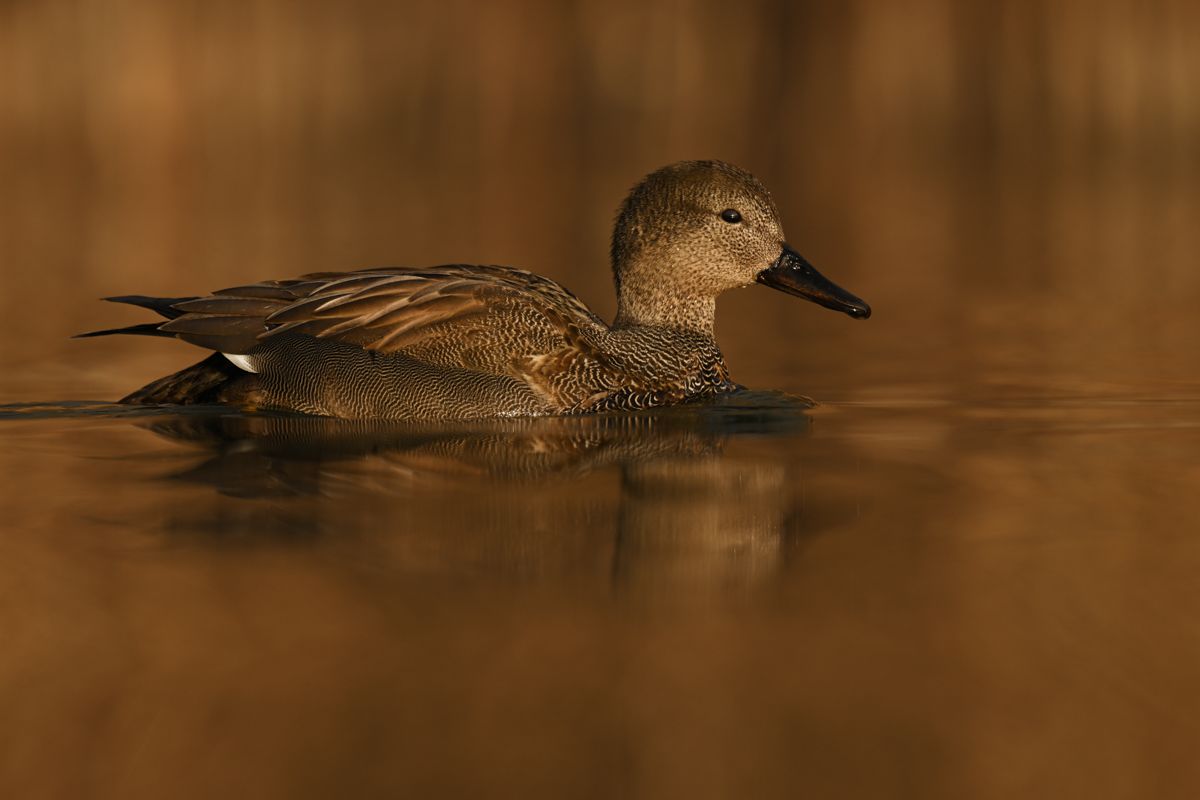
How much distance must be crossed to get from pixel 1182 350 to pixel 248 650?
6.46 meters

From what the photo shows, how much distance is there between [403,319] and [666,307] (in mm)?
1446

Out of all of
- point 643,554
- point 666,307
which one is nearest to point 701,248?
point 666,307

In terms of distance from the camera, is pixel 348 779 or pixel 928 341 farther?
pixel 928 341

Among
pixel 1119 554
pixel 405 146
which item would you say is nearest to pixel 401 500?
pixel 1119 554

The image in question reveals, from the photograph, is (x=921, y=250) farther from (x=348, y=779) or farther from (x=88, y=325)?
(x=348, y=779)

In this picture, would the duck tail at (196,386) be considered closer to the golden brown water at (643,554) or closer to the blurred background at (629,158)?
the golden brown water at (643,554)

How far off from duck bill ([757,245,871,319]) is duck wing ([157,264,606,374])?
3.61 feet

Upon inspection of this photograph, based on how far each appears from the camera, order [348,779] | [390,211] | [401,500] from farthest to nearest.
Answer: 1. [390,211]
2. [401,500]
3. [348,779]

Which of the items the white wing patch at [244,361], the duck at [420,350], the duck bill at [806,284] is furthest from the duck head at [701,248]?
the white wing patch at [244,361]

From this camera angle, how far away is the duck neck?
8.08 meters

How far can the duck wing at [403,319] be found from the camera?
7137 millimetres

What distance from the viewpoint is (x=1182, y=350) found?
9180 mm

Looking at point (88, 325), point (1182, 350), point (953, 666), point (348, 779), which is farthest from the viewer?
point (88, 325)

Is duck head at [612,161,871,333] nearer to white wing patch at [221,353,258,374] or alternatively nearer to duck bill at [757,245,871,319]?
duck bill at [757,245,871,319]
